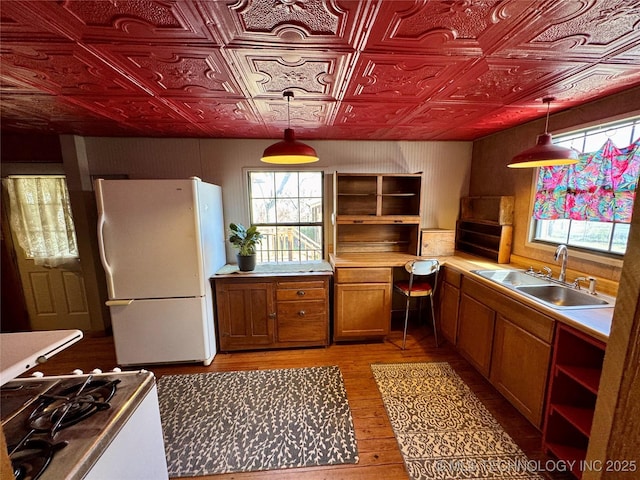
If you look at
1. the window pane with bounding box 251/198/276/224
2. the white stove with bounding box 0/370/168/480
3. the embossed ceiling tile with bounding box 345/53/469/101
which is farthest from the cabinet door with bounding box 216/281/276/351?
the embossed ceiling tile with bounding box 345/53/469/101

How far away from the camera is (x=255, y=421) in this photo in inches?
74.3

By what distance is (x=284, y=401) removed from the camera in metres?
2.05

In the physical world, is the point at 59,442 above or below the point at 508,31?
below

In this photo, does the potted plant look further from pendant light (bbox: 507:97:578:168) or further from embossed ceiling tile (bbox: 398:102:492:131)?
pendant light (bbox: 507:97:578:168)

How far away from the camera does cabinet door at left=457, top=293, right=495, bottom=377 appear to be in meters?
2.09

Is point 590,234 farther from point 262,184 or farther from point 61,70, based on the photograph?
point 61,70

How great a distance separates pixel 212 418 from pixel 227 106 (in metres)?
2.34

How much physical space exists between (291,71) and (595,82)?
6.25ft

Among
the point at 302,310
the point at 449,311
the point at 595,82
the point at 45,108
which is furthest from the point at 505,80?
the point at 45,108

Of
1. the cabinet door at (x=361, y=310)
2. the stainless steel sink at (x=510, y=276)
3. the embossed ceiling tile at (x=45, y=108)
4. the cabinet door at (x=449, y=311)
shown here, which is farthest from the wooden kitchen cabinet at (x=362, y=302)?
the embossed ceiling tile at (x=45, y=108)

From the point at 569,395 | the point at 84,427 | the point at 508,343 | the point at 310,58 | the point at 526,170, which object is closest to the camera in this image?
the point at 84,427

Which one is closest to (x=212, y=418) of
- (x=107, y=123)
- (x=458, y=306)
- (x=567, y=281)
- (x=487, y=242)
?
(x=458, y=306)

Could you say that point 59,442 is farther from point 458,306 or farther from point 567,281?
point 567,281

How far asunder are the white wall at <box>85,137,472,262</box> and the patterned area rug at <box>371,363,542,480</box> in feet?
6.35
